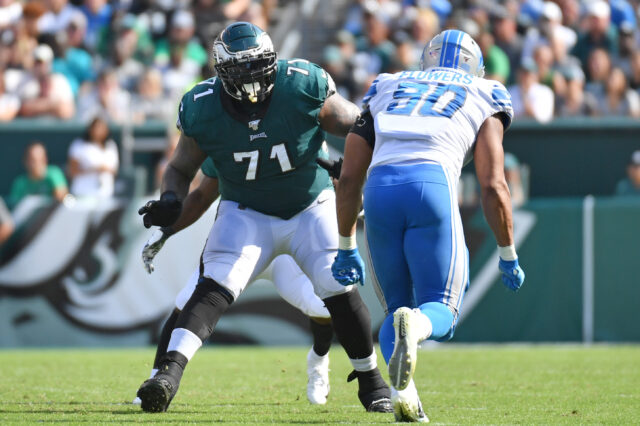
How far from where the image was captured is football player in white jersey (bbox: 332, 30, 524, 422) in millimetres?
4840

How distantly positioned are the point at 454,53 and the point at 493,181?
2.34 ft

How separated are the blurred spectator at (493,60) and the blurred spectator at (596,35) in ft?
3.28

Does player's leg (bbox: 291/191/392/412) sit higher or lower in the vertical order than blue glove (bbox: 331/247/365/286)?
lower

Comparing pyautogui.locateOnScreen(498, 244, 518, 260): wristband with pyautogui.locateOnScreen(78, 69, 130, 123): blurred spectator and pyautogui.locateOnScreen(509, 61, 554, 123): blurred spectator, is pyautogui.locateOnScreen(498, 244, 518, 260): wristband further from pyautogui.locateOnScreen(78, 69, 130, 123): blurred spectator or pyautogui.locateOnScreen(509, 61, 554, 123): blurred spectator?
pyautogui.locateOnScreen(78, 69, 130, 123): blurred spectator

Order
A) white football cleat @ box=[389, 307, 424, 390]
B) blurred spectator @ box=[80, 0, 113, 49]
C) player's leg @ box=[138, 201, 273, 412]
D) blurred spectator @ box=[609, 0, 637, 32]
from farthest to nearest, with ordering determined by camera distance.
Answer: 1. blurred spectator @ box=[80, 0, 113, 49]
2. blurred spectator @ box=[609, 0, 637, 32]
3. player's leg @ box=[138, 201, 273, 412]
4. white football cleat @ box=[389, 307, 424, 390]

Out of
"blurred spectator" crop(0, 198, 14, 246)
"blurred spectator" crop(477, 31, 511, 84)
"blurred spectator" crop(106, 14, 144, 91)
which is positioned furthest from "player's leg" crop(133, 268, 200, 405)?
"blurred spectator" crop(106, 14, 144, 91)

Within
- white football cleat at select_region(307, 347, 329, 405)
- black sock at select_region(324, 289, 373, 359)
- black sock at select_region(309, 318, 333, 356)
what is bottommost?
white football cleat at select_region(307, 347, 329, 405)

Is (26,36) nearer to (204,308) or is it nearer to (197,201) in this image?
(197,201)

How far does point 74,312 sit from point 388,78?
22.3ft

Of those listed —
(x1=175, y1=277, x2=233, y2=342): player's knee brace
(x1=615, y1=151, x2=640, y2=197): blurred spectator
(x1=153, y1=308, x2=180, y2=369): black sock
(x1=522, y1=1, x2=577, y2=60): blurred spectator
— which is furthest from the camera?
(x1=522, y1=1, x2=577, y2=60): blurred spectator

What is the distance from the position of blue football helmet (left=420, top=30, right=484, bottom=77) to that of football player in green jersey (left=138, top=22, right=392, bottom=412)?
2.50 ft

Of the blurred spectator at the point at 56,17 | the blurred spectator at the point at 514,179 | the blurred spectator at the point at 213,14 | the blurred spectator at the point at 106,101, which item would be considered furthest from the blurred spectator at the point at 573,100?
the blurred spectator at the point at 56,17

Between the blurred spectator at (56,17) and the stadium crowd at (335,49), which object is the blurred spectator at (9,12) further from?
the blurred spectator at (56,17)

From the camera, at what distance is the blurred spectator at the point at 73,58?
1425cm
